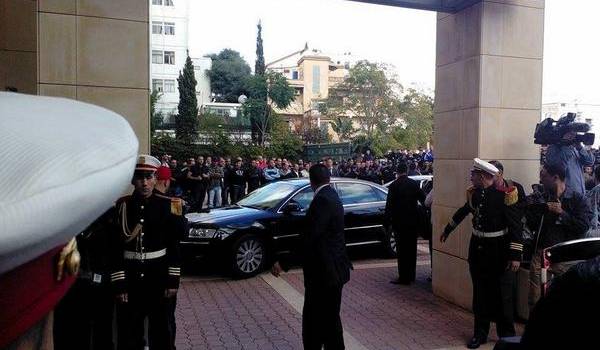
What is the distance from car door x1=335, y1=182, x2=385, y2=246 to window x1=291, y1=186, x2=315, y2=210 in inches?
28.0

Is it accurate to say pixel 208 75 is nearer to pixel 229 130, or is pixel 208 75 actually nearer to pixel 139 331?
pixel 229 130

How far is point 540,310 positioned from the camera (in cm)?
169

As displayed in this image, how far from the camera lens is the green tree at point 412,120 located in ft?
164

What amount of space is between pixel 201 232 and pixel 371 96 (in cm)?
4190

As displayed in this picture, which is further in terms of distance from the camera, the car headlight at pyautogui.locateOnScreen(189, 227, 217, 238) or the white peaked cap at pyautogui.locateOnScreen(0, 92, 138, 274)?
the car headlight at pyautogui.locateOnScreen(189, 227, 217, 238)

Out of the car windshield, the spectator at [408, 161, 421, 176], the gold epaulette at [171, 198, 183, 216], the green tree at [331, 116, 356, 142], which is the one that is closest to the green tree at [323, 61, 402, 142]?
the green tree at [331, 116, 356, 142]

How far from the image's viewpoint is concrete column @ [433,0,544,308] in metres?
6.53

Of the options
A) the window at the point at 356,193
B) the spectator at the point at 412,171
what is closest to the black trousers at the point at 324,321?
the window at the point at 356,193

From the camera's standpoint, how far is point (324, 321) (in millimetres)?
4848

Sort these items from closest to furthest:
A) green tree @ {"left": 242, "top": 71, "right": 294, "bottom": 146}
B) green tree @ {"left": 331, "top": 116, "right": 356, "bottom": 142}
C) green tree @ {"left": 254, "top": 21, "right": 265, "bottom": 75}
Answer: green tree @ {"left": 242, "top": 71, "right": 294, "bottom": 146} → green tree @ {"left": 331, "top": 116, "right": 356, "bottom": 142} → green tree @ {"left": 254, "top": 21, "right": 265, "bottom": 75}

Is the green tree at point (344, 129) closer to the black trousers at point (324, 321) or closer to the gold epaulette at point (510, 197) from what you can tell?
the gold epaulette at point (510, 197)

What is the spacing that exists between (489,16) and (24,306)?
6.64 meters

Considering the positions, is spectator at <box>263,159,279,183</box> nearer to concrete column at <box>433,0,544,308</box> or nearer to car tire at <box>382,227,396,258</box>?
car tire at <box>382,227,396,258</box>

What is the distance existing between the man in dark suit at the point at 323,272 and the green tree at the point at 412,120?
45.6 m
